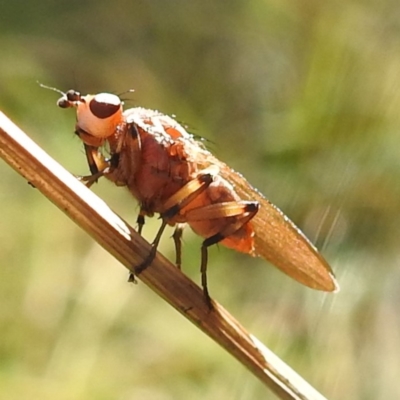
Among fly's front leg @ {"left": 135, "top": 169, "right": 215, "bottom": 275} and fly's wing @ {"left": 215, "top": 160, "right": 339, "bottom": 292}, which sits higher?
fly's front leg @ {"left": 135, "top": 169, "right": 215, "bottom": 275}

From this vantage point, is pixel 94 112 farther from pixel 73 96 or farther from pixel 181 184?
pixel 181 184

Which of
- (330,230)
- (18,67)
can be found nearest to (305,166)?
(330,230)

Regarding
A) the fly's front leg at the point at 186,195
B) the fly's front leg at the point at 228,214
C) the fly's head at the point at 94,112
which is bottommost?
the fly's front leg at the point at 228,214

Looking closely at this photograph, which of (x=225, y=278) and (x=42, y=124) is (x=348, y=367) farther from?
(x=42, y=124)

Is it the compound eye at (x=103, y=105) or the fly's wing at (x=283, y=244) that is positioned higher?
the compound eye at (x=103, y=105)

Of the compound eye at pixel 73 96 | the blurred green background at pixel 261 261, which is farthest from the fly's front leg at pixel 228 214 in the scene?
the blurred green background at pixel 261 261

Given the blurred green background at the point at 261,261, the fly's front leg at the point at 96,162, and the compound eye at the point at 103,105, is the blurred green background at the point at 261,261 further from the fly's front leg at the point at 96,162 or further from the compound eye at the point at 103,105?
the compound eye at the point at 103,105

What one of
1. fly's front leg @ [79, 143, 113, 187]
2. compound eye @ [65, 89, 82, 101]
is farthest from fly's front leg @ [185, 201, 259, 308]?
compound eye @ [65, 89, 82, 101]

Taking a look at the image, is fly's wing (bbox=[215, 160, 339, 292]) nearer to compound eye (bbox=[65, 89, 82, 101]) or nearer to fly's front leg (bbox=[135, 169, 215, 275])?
fly's front leg (bbox=[135, 169, 215, 275])
